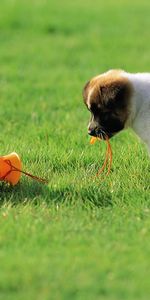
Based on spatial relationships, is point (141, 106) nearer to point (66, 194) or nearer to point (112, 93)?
point (112, 93)

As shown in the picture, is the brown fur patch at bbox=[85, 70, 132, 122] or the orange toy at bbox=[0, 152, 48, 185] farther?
the orange toy at bbox=[0, 152, 48, 185]

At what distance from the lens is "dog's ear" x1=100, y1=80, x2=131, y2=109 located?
20.4ft

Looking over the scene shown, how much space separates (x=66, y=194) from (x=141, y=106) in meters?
0.93

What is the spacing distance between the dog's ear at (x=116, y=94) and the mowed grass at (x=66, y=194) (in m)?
0.69

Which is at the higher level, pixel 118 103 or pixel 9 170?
pixel 118 103

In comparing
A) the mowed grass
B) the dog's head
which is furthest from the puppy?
the mowed grass

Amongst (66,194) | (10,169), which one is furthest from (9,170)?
(66,194)

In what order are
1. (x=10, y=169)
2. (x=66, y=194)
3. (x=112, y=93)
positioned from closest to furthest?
(x=112, y=93) < (x=66, y=194) < (x=10, y=169)

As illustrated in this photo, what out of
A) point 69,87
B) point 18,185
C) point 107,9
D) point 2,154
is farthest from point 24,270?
point 107,9

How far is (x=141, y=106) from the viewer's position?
6402 millimetres

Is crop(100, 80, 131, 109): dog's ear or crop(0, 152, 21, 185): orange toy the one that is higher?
crop(100, 80, 131, 109): dog's ear

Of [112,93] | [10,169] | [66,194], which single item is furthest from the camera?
[10,169]

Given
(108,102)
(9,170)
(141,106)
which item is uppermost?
(108,102)

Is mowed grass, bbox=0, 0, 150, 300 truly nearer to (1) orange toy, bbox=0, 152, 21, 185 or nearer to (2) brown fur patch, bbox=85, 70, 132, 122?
(1) orange toy, bbox=0, 152, 21, 185
